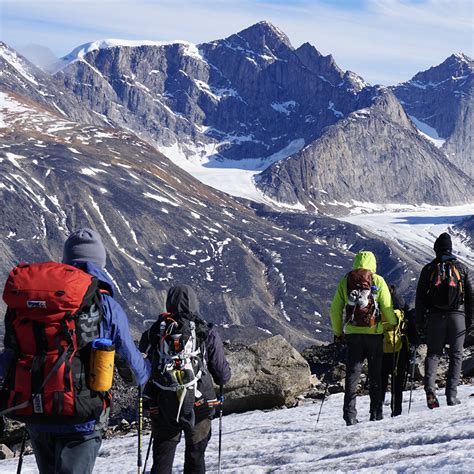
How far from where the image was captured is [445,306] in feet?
50.1

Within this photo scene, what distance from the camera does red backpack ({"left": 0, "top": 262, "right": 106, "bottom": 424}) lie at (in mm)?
8203

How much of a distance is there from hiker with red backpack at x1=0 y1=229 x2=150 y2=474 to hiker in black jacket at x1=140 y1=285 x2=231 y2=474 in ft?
7.34

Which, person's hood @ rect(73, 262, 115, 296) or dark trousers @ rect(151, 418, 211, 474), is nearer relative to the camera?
person's hood @ rect(73, 262, 115, 296)

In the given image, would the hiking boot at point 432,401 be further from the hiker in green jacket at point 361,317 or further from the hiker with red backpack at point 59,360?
the hiker with red backpack at point 59,360

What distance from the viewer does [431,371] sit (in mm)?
15586

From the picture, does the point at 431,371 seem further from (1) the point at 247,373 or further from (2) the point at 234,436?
(1) the point at 247,373

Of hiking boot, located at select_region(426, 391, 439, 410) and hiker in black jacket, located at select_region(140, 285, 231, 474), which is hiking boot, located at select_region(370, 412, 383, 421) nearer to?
hiking boot, located at select_region(426, 391, 439, 410)

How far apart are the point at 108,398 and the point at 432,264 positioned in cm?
806

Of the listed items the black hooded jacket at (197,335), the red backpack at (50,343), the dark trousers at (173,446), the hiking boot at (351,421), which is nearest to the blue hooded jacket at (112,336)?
the red backpack at (50,343)

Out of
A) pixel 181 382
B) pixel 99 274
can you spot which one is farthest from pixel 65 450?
pixel 181 382

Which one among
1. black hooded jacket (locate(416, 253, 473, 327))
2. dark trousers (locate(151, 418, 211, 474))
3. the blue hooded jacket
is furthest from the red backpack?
black hooded jacket (locate(416, 253, 473, 327))

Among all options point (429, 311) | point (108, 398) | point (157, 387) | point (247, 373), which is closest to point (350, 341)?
point (429, 311)

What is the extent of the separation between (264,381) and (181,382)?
13257 millimetres

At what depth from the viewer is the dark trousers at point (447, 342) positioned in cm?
1534
